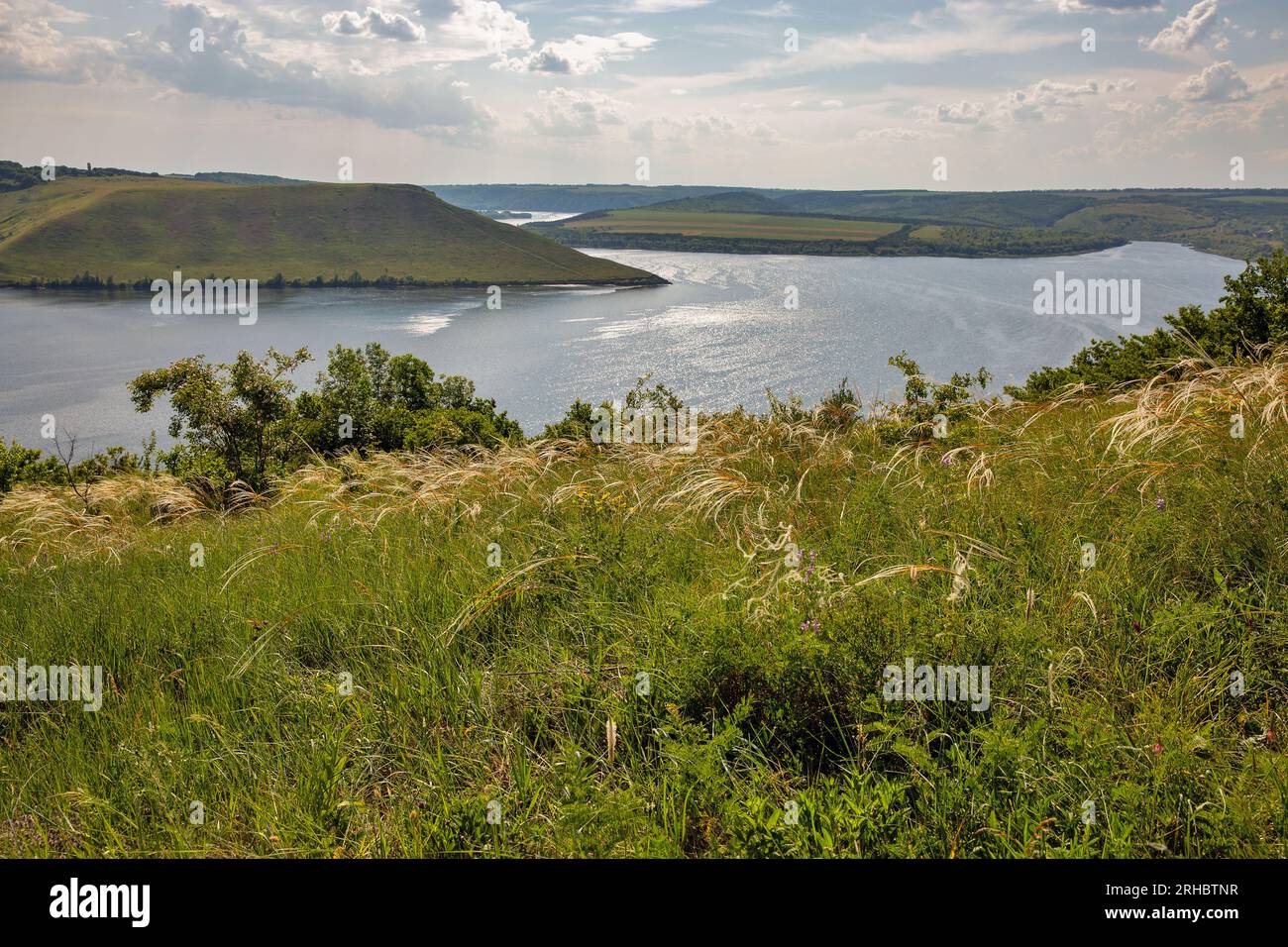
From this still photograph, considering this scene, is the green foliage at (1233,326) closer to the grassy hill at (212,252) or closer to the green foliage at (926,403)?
the green foliage at (926,403)

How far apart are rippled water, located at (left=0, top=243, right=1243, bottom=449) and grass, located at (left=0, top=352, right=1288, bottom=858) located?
39067mm

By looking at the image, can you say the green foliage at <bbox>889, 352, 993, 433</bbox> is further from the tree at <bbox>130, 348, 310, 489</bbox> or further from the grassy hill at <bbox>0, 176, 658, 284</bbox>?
the grassy hill at <bbox>0, 176, 658, 284</bbox>

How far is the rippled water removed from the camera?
6538 cm

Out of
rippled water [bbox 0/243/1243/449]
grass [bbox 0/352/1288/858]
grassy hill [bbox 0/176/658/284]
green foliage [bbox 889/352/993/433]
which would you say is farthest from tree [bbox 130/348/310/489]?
grassy hill [bbox 0/176/658/284]

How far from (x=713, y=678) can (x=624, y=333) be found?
9274 cm

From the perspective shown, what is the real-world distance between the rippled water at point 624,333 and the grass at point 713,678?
128 feet

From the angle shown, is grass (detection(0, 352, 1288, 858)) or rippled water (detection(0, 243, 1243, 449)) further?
rippled water (detection(0, 243, 1243, 449))

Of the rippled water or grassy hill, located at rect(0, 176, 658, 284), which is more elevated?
grassy hill, located at rect(0, 176, 658, 284)

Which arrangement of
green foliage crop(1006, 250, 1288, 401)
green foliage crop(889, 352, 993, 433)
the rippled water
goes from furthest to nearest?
the rippled water, green foliage crop(1006, 250, 1288, 401), green foliage crop(889, 352, 993, 433)

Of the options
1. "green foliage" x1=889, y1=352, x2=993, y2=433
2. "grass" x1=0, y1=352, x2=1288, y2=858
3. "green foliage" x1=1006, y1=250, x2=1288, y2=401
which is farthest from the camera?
"green foliage" x1=1006, y1=250, x2=1288, y2=401

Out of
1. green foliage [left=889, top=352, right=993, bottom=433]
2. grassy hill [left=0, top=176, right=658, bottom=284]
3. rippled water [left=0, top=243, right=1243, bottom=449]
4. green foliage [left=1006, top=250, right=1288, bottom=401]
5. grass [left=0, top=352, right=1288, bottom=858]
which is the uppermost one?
grassy hill [left=0, top=176, right=658, bottom=284]

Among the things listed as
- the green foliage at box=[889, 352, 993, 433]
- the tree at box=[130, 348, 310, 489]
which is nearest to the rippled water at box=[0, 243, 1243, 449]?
the tree at box=[130, 348, 310, 489]
